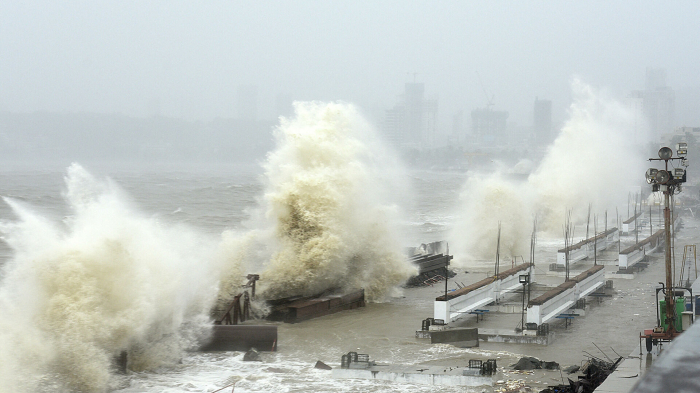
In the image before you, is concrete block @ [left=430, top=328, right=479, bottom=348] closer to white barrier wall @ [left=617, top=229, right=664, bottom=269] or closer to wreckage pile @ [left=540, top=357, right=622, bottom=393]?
wreckage pile @ [left=540, top=357, right=622, bottom=393]

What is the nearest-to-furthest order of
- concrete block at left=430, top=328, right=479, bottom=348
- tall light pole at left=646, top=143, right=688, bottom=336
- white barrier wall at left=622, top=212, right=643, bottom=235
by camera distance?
tall light pole at left=646, top=143, right=688, bottom=336
concrete block at left=430, top=328, right=479, bottom=348
white barrier wall at left=622, top=212, right=643, bottom=235

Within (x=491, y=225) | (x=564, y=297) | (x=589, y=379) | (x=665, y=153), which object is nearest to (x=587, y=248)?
(x=491, y=225)

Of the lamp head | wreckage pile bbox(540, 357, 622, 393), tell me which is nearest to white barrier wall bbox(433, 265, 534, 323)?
wreckage pile bbox(540, 357, 622, 393)

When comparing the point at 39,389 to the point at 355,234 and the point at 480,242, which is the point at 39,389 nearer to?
the point at 355,234

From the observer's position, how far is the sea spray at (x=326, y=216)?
23531 millimetres

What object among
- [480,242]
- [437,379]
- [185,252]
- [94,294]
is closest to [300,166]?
[185,252]

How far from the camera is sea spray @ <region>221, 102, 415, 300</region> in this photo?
23531 millimetres

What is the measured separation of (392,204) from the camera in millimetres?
28031

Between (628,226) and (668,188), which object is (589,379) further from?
(628,226)

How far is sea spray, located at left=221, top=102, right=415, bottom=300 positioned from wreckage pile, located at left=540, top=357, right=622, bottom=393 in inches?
401

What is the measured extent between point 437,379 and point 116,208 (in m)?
9.43

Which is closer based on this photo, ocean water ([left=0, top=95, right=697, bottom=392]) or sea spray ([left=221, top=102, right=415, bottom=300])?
ocean water ([left=0, top=95, right=697, bottom=392])

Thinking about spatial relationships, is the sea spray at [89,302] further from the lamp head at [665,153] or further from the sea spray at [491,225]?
the sea spray at [491,225]

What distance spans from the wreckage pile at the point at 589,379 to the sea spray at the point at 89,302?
819 cm
